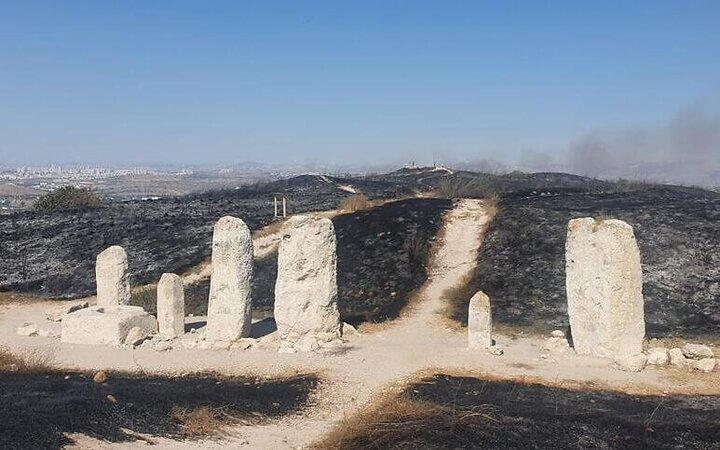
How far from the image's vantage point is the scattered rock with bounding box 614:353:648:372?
54.3 feet

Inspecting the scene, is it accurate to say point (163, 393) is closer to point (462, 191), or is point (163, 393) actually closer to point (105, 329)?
point (105, 329)

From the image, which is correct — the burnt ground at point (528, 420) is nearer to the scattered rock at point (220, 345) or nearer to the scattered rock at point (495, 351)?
the scattered rock at point (495, 351)

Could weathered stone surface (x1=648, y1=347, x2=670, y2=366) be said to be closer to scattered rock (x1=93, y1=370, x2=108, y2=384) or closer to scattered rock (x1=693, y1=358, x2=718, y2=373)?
scattered rock (x1=693, y1=358, x2=718, y2=373)

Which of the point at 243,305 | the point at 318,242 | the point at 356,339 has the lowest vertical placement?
the point at 356,339

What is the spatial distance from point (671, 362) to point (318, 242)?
10703 mm

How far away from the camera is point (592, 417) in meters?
13.1

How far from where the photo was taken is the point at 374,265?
95.3 feet

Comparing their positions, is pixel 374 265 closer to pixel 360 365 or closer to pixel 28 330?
pixel 360 365

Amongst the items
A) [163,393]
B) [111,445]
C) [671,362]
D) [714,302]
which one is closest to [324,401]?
[163,393]

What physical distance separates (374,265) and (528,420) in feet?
54.4

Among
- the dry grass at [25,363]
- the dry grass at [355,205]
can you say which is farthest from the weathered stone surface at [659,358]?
the dry grass at [355,205]

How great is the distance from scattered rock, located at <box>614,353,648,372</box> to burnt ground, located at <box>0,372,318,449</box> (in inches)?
326

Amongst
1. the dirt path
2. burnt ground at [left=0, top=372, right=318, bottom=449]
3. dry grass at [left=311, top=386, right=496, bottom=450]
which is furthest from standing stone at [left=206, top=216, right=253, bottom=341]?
dry grass at [left=311, top=386, right=496, bottom=450]

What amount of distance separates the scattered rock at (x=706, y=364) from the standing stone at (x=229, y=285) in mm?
13015
